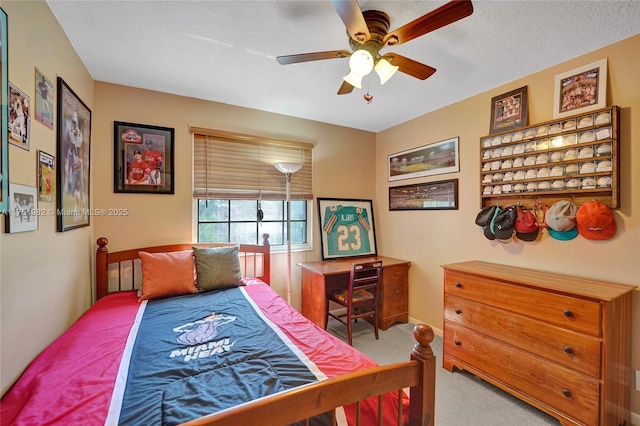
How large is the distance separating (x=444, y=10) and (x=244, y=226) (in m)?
2.56

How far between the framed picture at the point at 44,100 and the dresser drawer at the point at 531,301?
117 inches

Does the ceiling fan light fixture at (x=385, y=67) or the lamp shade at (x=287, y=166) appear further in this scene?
the lamp shade at (x=287, y=166)

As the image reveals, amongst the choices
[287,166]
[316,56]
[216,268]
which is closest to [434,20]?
[316,56]

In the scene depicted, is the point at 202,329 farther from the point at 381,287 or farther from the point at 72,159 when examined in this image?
the point at 381,287

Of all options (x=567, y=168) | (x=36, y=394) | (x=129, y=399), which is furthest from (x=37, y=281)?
(x=567, y=168)

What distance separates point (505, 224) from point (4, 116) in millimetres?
3169

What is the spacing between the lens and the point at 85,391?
41.9 inches

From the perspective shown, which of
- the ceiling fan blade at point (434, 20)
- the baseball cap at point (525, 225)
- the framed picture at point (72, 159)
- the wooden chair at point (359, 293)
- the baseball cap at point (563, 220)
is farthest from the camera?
the wooden chair at point (359, 293)

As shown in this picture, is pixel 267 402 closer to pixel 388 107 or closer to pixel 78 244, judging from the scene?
pixel 78 244

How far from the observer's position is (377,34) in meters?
1.53

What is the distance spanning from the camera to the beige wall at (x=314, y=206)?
129 cm

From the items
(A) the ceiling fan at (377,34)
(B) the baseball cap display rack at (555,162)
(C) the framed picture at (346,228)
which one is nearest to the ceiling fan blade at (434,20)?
(A) the ceiling fan at (377,34)

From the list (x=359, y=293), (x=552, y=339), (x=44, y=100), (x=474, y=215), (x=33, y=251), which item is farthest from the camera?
(x=359, y=293)

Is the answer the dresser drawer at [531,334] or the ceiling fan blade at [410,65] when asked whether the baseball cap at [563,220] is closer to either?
the dresser drawer at [531,334]
